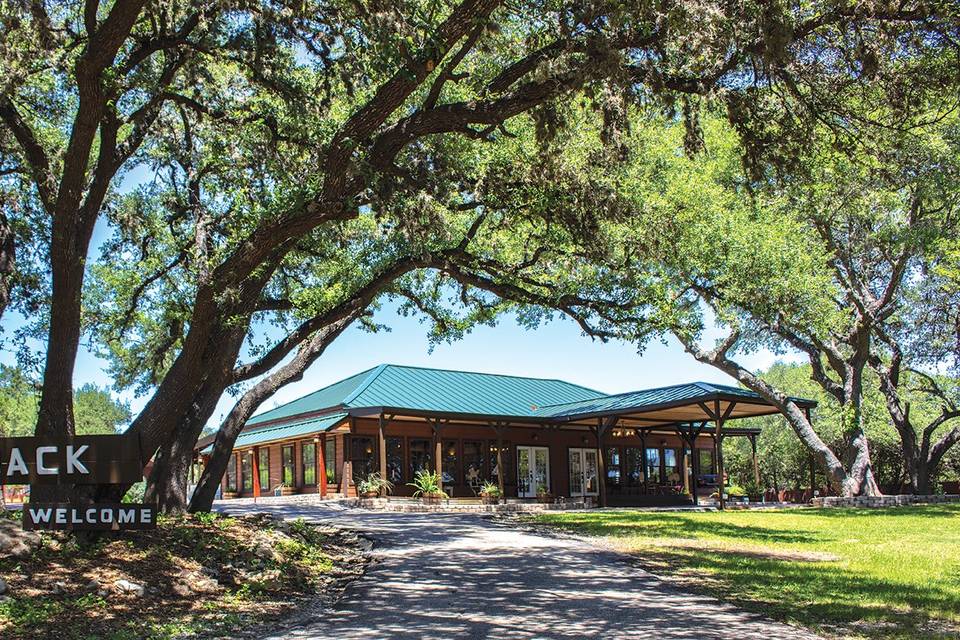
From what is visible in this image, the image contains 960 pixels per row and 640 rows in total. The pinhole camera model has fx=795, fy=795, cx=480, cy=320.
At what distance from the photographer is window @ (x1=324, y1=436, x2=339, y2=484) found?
26.8 metres

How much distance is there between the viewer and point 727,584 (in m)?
8.94

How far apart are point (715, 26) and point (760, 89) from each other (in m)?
1.85

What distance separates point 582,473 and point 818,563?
66.3 feet

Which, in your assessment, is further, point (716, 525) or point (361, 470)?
point (361, 470)

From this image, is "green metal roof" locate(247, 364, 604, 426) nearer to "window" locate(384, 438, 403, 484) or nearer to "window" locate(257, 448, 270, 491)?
"window" locate(257, 448, 270, 491)

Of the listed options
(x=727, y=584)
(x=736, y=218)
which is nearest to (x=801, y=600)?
(x=727, y=584)

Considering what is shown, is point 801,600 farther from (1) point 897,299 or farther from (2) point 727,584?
(1) point 897,299

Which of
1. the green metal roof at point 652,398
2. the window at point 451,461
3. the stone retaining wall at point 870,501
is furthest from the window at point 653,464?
the window at point 451,461

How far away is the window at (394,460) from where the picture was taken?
85.8ft

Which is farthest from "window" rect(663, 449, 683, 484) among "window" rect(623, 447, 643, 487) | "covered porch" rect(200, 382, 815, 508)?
"window" rect(623, 447, 643, 487)

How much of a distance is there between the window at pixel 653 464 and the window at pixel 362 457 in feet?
40.8

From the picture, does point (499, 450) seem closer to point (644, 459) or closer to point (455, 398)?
point (455, 398)

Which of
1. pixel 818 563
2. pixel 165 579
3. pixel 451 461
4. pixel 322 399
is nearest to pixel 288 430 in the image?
pixel 322 399

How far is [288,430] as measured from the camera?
1120 inches
